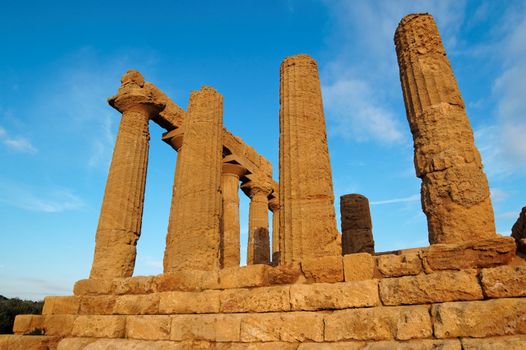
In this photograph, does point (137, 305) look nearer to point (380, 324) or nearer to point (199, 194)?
point (199, 194)

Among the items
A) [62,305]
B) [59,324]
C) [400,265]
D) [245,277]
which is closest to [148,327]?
[245,277]

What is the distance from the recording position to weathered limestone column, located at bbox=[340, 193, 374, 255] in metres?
13.0

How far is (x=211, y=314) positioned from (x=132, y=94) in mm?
8558

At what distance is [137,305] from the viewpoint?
26.8ft

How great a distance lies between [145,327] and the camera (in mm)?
7605

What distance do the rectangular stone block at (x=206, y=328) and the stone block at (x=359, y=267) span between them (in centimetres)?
216

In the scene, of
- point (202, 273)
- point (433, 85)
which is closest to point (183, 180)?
point (202, 273)

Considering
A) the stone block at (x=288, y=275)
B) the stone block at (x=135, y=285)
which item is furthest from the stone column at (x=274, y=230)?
the stone block at (x=288, y=275)

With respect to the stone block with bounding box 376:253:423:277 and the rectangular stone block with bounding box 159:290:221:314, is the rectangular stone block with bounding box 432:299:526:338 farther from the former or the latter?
the rectangular stone block with bounding box 159:290:221:314

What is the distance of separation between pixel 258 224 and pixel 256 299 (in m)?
12.4

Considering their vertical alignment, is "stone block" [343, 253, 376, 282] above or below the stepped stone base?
above

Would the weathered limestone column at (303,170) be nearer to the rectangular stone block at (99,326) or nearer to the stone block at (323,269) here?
the stone block at (323,269)

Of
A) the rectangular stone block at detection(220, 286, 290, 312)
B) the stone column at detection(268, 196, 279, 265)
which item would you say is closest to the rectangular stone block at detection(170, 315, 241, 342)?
the rectangular stone block at detection(220, 286, 290, 312)

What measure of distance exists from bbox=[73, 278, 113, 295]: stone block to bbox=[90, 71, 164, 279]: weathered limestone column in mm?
880
